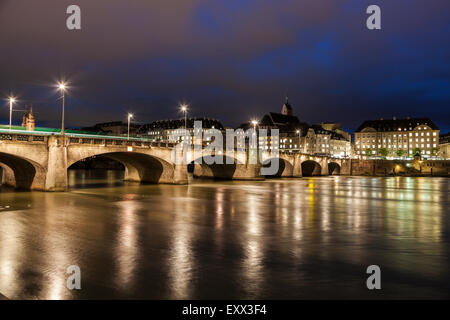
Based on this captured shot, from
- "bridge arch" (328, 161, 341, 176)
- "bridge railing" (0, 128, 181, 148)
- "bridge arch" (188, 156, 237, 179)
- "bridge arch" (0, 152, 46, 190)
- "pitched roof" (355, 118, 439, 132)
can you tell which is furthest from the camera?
"pitched roof" (355, 118, 439, 132)

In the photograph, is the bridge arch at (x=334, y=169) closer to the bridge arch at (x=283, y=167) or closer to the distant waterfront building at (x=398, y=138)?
the bridge arch at (x=283, y=167)

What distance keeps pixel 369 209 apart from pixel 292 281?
63.1 feet

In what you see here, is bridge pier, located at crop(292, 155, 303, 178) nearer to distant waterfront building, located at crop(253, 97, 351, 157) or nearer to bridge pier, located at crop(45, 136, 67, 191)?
bridge pier, located at crop(45, 136, 67, 191)

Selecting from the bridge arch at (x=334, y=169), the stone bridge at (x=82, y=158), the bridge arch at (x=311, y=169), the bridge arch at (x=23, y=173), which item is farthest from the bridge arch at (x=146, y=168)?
the bridge arch at (x=334, y=169)

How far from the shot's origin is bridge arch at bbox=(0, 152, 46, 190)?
36.3 m

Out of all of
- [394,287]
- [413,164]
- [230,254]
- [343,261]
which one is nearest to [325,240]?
[343,261]

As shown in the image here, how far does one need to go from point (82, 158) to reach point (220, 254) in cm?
3035

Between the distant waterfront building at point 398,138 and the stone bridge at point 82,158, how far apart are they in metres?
122

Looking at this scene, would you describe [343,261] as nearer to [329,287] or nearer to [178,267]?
[329,287]

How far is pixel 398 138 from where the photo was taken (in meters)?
169

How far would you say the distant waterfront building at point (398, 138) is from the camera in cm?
16225

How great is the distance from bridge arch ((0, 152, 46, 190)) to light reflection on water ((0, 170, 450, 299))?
569 inches

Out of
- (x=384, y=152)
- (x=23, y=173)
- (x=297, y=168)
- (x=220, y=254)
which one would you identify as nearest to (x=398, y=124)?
(x=384, y=152)

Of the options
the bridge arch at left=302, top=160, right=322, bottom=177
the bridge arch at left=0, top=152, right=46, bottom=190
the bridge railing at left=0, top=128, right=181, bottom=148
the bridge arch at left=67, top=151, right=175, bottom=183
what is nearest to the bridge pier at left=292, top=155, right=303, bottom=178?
the bridge arch at left=302, top=160, right=322, bottom=177
